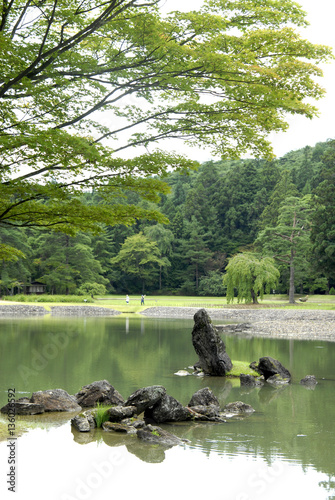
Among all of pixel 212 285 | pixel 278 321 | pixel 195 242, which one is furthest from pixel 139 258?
pixel 278 321

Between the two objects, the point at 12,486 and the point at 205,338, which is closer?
the point at 12,486

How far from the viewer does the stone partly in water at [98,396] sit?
9422 mm

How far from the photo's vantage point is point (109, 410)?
27.3 feet

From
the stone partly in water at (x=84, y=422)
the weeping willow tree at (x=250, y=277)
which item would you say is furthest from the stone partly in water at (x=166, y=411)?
the weeping willow tree at (x=250, y=277)

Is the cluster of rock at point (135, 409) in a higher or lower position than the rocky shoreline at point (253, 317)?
higher

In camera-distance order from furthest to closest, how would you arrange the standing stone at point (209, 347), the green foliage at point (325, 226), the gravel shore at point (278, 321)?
the green foliage at point (325, 226) → the gravel shore at point (278, 321) → the standing stone at point (209, 347)

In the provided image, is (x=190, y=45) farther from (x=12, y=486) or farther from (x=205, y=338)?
(x=205, y=338)

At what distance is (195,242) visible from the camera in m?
65.9

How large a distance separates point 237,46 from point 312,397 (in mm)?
7366

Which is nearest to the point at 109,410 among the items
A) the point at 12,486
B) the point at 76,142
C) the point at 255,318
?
the point at 12,486

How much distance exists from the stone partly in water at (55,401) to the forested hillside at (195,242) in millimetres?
36810

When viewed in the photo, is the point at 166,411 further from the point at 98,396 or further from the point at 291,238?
the point at 291,238

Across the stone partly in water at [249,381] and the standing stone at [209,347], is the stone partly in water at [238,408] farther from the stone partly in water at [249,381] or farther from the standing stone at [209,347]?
the standing stone at [209,347]

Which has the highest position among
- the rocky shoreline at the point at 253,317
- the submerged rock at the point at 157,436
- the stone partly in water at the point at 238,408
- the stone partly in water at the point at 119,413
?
the stone partly in water at the point at 119,413
